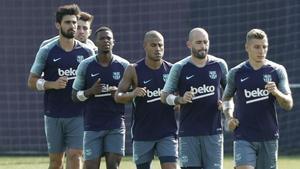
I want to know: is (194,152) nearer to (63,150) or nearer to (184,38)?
(63,150)

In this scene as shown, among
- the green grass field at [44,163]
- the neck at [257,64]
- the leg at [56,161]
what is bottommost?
the green grass field at [44,163]

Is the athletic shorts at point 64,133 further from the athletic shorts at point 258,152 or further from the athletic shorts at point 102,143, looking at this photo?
the athletic shorts at point 258,152

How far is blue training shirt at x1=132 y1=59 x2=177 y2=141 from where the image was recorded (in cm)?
1156

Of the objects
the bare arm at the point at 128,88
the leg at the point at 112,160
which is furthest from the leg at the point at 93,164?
the bare arm at the point at 128,88

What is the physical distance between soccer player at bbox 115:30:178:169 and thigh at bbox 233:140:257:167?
885 mm

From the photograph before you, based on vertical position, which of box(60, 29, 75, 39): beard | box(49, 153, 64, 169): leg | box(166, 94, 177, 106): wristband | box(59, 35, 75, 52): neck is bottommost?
box(49, 153, 64, 169): leg

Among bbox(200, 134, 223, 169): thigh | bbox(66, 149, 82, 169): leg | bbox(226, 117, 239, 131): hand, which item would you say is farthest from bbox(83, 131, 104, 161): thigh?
bbox(226, 117, 239, 131): hand

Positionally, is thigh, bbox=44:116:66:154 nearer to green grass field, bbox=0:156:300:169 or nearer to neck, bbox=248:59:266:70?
neck, bbox=248:59:266:70

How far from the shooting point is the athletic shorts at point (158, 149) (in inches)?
450

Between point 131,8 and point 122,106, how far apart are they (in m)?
7.09

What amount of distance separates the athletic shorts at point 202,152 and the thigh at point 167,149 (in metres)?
0.18

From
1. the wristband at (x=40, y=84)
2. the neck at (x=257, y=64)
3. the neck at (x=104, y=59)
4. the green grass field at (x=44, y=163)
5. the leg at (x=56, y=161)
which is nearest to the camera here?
the neck at (x=257, y=64)

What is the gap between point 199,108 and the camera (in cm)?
1128

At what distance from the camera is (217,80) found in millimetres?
11359
